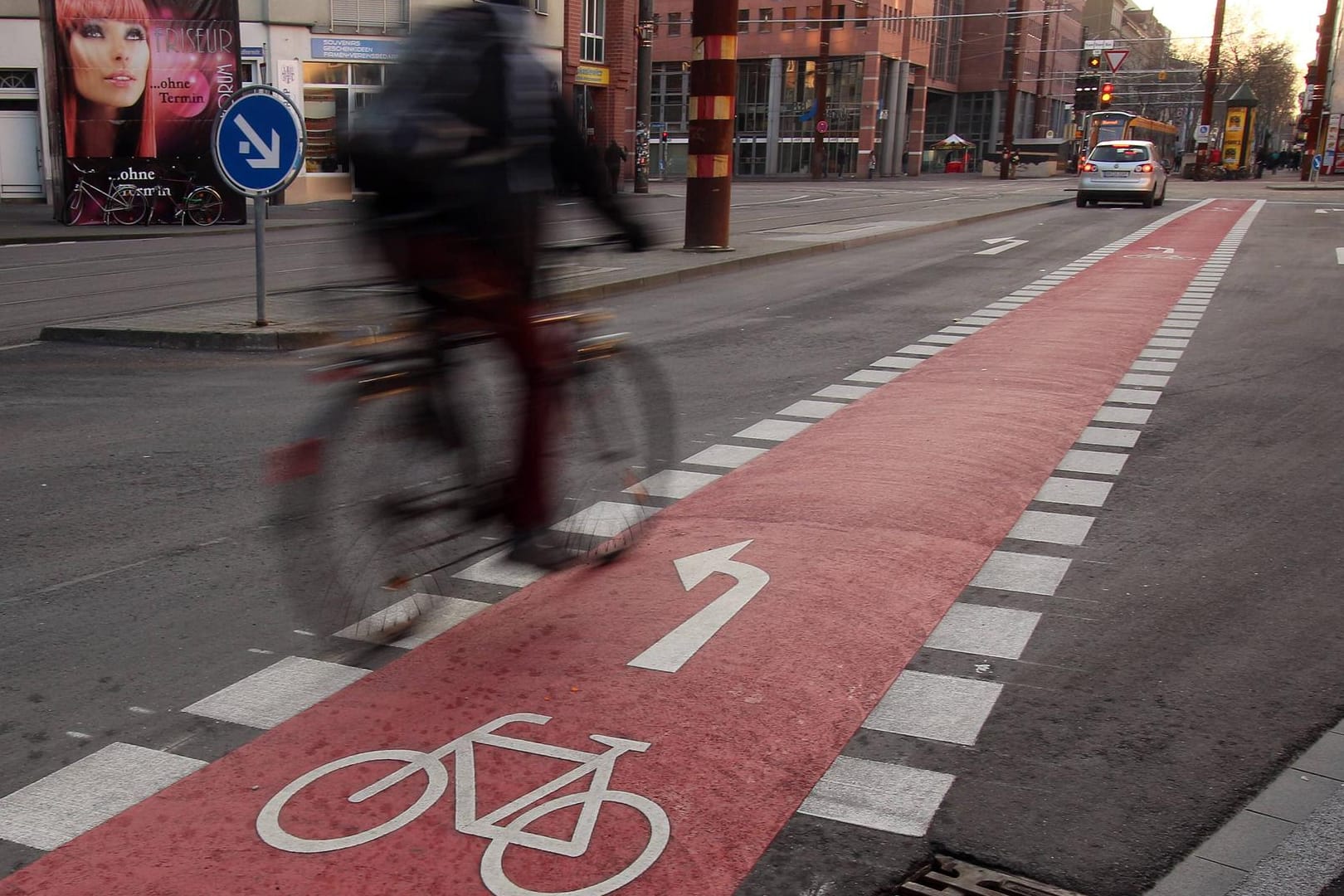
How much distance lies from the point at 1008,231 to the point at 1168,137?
83.3 meters

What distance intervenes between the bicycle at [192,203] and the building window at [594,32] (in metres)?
23.2

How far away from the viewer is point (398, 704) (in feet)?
12.5

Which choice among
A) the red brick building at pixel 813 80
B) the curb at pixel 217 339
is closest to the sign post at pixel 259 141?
the curb at pixel 217 339

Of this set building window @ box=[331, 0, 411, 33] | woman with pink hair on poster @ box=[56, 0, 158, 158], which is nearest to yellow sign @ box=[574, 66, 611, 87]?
building window @ box=[331, 0, 411, 33]

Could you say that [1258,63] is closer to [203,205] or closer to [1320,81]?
[1320,81]

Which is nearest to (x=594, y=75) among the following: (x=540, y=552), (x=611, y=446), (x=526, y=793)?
(x=611, y=446)

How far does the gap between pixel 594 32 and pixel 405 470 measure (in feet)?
156

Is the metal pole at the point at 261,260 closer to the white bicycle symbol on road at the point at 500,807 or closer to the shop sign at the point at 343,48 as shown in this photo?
the white bicycle symbol on road at the point at 500,807

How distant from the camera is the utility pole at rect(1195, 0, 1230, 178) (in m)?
56.8

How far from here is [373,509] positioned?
4105 millimetres

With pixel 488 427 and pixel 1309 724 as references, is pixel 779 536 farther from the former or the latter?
pixel 1309 724

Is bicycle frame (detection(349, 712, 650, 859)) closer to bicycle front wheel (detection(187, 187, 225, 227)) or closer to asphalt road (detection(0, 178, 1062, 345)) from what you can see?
asphalt road (detection(0, 178, 1062, 345))

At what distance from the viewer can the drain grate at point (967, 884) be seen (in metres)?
2.87

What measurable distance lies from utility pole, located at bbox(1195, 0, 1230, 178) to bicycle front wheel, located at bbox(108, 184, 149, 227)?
46577mm
